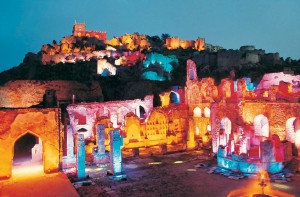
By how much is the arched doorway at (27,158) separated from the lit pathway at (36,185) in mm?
264

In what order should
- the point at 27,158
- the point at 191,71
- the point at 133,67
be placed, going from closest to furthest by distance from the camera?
the point at 27,158
the point at 191,71
the point at 133,67

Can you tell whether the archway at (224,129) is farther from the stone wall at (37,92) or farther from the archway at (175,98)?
the stone wall at (37,92)

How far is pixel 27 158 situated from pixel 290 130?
18.8m

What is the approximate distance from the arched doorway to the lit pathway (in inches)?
10.4

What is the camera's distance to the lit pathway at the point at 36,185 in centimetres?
1174

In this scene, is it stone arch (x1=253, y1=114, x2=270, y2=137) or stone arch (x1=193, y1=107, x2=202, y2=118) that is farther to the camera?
stone arch (x1=193, y1=107, x2=202, y2=118)

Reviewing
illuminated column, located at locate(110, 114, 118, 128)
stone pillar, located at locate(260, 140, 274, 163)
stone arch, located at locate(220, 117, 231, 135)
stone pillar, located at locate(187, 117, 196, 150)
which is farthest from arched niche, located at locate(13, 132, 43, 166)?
stone pillar, located at locate(260, 140, 274, 163)

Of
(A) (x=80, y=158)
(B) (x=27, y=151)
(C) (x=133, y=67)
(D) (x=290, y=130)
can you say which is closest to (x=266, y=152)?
(D) (x=290, y=130)

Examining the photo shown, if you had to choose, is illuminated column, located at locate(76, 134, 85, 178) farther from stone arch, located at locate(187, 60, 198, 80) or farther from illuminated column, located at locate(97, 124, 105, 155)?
stone arch, located at locate(187, 60, 198, 80)

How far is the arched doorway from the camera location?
15.9 metres

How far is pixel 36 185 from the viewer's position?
1291 centimetres

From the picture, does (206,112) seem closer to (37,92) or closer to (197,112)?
(197,112)

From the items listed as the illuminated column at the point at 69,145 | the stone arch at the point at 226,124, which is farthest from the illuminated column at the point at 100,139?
the stone arch at the point at 226,124

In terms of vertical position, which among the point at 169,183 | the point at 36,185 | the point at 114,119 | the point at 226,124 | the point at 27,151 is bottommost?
the point at 169,183
